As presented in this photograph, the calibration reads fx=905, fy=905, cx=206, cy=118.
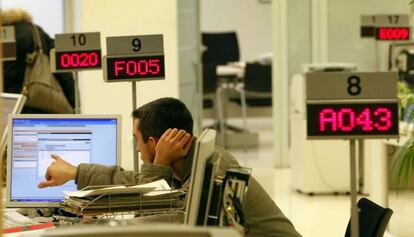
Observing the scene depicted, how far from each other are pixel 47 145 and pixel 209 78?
688cm

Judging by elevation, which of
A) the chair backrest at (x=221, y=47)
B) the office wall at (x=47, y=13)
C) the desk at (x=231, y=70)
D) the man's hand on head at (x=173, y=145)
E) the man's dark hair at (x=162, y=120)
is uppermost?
the office wall at (x=47, y=13)

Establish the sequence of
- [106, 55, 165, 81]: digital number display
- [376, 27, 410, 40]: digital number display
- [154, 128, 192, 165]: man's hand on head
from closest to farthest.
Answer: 1. [154, 128, 192, 165]: man's hand on head
2. [106, 55, 165, 81]: digital number display
3. [376, 27, 410, 40]: digital number display

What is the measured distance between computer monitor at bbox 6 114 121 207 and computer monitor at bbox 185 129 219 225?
1175 millimetres

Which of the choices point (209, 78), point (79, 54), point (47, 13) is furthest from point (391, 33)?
point (79, 54)

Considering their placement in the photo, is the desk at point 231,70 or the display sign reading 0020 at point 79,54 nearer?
the display sign reading 0020 at point 79,54

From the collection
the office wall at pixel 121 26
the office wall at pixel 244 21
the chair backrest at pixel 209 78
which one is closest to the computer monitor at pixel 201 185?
the office wall at pixel 121 26

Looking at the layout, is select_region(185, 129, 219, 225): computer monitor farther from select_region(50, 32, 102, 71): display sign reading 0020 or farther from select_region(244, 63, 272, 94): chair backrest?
select_region(244, 63, 272, 94): chair backrest

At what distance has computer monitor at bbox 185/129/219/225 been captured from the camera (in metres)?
2.58

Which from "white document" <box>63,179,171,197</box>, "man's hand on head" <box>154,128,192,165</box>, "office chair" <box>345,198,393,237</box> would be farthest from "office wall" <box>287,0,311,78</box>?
"white document" <box>63,179,171,197</box>

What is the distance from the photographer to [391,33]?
826 cm

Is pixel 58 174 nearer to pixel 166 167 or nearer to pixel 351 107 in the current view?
pixel 166 167

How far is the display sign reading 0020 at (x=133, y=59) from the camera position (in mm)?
4496

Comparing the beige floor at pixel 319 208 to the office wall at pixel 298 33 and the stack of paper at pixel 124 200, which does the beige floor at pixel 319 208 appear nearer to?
the office wall at pixel 298 33

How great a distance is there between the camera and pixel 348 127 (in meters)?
3.12
